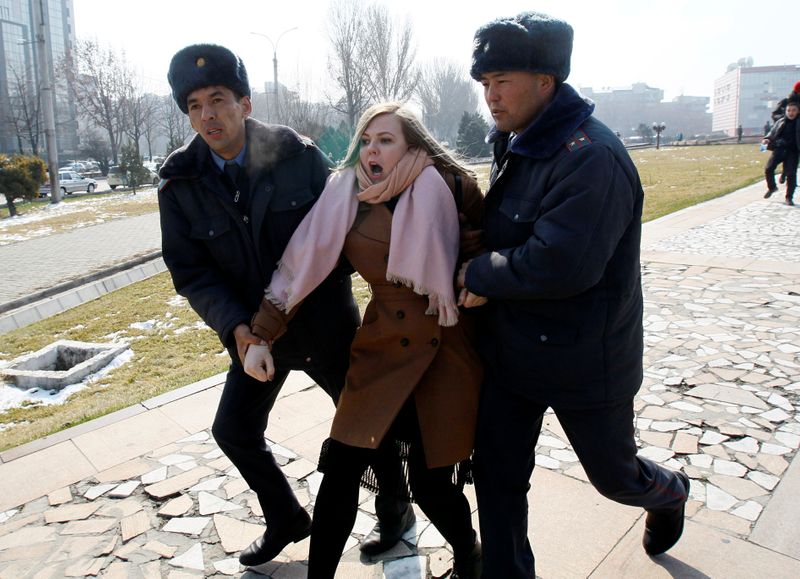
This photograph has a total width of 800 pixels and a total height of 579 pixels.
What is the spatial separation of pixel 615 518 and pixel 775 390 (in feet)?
6.62

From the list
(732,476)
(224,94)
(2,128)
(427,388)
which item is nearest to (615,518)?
(732,476)

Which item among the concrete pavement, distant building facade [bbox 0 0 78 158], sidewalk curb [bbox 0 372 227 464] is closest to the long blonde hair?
the concrete pavement

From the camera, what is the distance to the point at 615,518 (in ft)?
9.27

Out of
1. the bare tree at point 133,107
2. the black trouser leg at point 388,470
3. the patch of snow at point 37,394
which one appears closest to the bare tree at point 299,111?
the bare tree at point 133,107

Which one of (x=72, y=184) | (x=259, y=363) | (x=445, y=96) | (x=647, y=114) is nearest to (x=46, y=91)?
(x=72, y=184)

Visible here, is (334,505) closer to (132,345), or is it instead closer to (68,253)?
(132,345)

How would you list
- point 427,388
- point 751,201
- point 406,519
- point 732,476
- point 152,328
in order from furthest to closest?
point 751,201 → point 152,328 → point 732,476 → point 406,519 → point 427,388

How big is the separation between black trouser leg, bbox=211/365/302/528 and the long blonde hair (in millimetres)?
973

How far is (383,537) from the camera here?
2713 mm

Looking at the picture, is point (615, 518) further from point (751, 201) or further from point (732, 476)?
point (751, 201)

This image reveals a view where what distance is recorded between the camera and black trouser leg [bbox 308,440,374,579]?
7.27ft

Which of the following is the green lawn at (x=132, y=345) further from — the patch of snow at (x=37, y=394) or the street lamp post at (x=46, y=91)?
the street lamp post at (x=46, y=91)

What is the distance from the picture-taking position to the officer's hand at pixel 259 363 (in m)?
2.23

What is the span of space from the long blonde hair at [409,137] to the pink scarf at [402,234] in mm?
50
